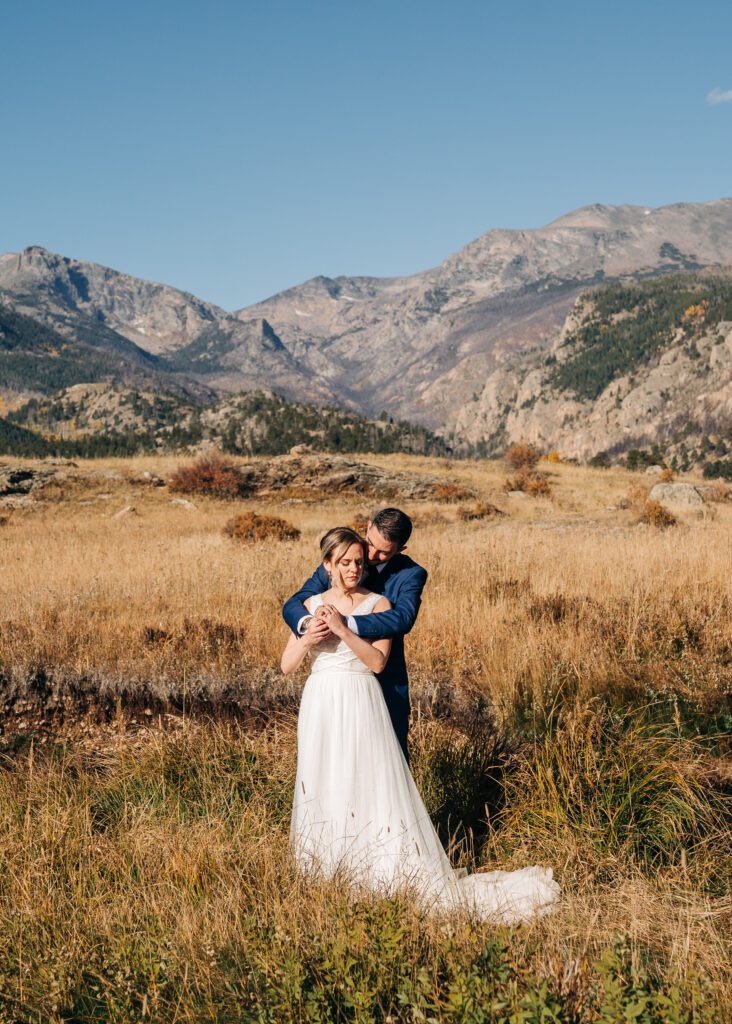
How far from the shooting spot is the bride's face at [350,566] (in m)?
3.85

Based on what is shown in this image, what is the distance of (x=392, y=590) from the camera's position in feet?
13.3

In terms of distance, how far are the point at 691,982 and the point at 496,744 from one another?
8.82 feet

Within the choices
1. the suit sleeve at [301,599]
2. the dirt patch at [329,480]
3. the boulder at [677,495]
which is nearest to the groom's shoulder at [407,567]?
the suit sleeve at [301,599]

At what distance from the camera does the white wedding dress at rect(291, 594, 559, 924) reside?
12.2ft

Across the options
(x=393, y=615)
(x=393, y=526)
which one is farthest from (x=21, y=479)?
(x=393, y=615)

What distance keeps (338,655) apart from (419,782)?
1.48 m

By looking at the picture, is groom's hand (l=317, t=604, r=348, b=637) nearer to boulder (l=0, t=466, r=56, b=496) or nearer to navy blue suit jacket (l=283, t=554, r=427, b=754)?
navy blue suit jacket (l=283, t=554, r=427, b=754)

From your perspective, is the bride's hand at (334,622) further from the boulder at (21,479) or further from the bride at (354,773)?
the boulder at (21,479)

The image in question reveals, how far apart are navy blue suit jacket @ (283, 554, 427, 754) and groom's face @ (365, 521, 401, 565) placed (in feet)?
0.22

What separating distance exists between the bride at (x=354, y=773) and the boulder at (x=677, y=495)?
2390 centimetres

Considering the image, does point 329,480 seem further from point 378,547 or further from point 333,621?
point 333,621

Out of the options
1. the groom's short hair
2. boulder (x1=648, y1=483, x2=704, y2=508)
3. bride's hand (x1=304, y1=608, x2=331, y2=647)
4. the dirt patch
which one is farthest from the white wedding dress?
the dirt patch

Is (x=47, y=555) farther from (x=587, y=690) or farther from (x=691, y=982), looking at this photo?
(x=691, y=982)

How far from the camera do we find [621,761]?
4.48 metres
